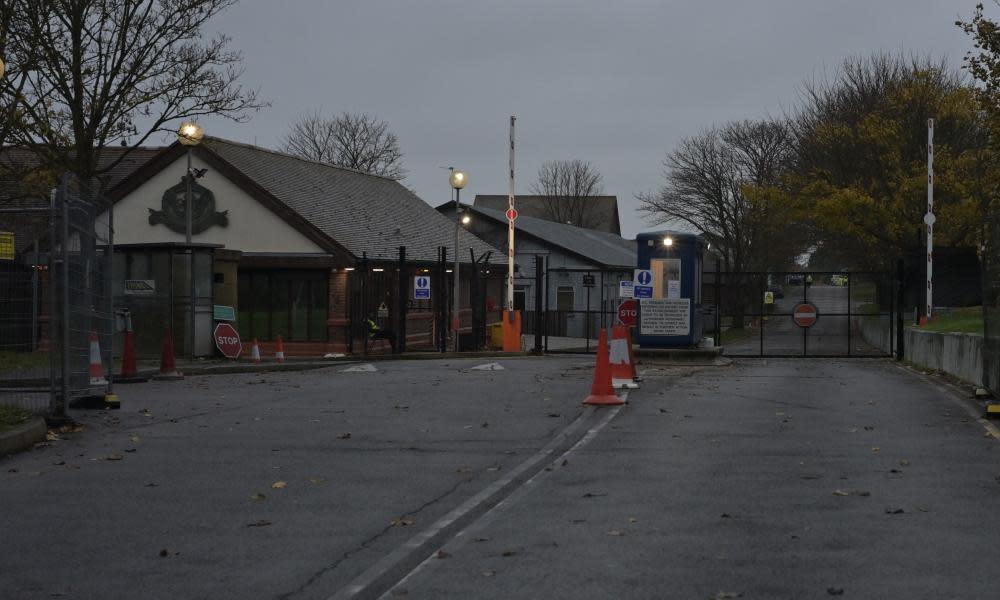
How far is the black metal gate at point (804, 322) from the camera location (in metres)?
32.6

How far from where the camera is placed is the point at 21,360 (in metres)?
14.0

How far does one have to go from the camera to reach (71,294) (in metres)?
14.1

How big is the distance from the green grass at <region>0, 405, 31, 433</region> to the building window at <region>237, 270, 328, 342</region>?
27.5 metres

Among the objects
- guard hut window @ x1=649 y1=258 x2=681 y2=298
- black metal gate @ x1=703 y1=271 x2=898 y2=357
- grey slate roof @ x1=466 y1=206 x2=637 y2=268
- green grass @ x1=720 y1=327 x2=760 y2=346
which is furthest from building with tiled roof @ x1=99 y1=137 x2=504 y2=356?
green grass @ x1=720 y1=327 x2=760 y2=346

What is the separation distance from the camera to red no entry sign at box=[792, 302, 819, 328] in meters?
30.8

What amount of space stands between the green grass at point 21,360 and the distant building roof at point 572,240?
4798 cm

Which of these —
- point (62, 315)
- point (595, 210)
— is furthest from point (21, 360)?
point (595, 210)

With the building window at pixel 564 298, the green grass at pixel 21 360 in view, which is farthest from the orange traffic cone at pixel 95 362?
the building window at pixel 564 298

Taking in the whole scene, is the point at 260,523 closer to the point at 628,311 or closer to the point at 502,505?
the point at 502,505

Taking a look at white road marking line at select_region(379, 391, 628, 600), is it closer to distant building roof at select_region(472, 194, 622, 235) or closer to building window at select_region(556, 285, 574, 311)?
building window at select_region(556, 285, 574, 311)

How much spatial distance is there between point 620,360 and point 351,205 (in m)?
29.9

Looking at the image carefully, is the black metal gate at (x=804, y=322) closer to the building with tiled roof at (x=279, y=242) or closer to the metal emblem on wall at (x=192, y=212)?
the building with tiled roof at (x=279, y=242)

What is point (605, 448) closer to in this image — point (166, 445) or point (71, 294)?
point (166, 445)

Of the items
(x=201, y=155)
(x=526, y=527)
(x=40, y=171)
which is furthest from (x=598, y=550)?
(x=201, y=155)
